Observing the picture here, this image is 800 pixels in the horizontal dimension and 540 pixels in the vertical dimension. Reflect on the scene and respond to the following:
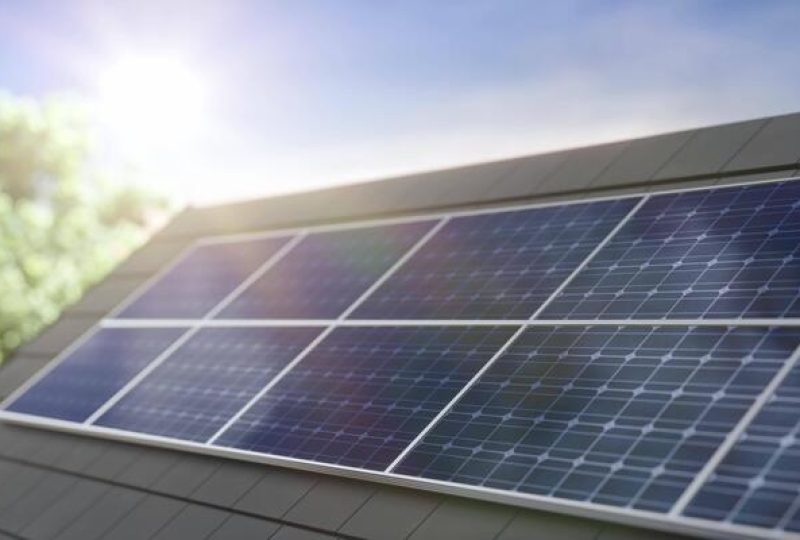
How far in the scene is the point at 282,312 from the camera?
13.7 metres

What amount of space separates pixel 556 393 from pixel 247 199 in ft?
36.5

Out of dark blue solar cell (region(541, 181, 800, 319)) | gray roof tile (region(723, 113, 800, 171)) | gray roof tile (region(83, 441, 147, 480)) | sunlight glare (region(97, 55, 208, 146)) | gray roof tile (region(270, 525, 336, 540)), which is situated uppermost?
sunlight glare (region(97, 55, 208, 146))

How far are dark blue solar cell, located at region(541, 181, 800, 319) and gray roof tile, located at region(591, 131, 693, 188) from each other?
90 cm

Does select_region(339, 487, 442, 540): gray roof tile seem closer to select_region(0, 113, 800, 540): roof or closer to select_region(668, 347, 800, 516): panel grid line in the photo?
select_region(0, 113, 800, 540): roof

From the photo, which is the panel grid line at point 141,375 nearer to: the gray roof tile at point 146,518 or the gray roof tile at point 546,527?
the gray roof tile at point 146,518

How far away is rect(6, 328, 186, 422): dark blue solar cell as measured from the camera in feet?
45.6

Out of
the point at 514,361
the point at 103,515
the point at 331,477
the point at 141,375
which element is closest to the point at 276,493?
the point at 331,477

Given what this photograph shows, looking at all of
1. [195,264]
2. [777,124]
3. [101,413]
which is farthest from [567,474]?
[195,264]

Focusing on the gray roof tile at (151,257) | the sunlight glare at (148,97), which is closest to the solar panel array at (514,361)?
the gray roof tile at (151,257)

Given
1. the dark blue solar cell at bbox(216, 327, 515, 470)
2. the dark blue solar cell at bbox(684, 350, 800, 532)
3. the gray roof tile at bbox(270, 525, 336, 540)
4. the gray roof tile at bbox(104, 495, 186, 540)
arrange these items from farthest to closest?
the gray roof tile at bbox(104, 495, 186, 540) → the dark blue solar cell at bbox(216, 327, 515, 470) → the gray roof tile at bbox(270, 525, 336, 540) → the dark blue solar cell at bbox(684, 350, 800, 532)

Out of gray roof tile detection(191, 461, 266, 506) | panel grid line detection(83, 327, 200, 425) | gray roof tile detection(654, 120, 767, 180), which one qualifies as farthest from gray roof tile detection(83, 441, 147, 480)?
gray roof tile detection(654, 120, 767, 180)

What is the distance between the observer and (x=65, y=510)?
12.0 metres

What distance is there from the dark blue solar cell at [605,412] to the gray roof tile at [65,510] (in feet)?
14.8

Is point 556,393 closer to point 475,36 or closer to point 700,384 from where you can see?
point 700,384
